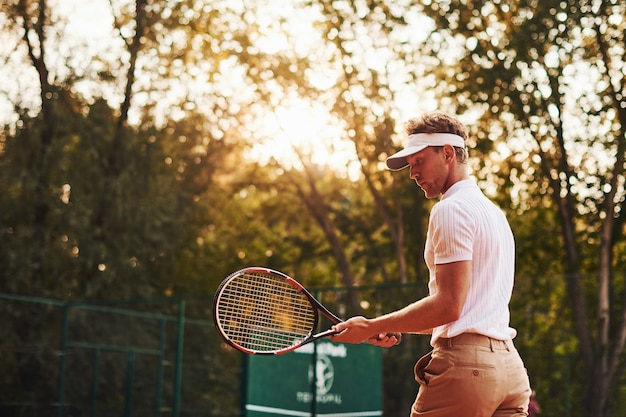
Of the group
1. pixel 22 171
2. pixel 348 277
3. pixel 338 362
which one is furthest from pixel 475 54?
pixel 22 171

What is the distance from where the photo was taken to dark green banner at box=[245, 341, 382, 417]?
9969mm

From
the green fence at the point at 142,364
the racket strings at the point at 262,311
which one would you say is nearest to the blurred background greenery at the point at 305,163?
the green fence at the point at 142,364

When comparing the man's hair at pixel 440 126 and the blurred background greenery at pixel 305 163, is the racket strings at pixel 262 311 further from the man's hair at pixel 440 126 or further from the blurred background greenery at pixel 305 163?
the blurred background greenery at pixel 305 163

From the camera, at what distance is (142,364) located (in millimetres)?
16344

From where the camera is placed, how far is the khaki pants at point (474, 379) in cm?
291

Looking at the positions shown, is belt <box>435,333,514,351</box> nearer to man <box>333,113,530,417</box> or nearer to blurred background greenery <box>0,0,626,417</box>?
man <box>333,113,530,417</box>

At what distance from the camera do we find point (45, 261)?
695 inches

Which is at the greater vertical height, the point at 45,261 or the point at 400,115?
the point at 400,115

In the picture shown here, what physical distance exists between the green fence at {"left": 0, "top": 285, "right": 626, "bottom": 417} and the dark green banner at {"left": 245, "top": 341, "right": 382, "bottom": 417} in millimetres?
723

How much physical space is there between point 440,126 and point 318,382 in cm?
773

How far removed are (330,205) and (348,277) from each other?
9.52ft

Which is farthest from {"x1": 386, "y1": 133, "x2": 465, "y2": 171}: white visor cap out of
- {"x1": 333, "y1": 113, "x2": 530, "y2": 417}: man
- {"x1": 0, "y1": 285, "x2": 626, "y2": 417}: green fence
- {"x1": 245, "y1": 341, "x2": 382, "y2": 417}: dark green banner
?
{"x1": 0, "y1": 285, "x2": 626, "y2": 417}: green fence

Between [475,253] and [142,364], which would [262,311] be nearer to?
[475,253]

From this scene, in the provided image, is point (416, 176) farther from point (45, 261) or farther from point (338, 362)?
point (45, 261)
